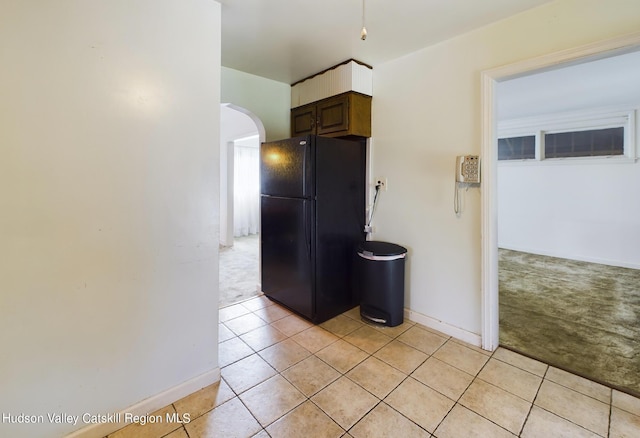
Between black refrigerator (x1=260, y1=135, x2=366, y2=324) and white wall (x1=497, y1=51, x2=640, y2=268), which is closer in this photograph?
black refrigerator (x1=260, y1=135, x2=366, y2=324)

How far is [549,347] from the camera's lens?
2.28m

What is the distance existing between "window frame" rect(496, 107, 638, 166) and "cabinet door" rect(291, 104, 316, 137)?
2.83 metres

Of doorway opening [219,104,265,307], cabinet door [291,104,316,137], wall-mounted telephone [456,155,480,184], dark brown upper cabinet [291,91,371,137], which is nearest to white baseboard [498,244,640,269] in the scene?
wall-mounted telephone [456,155,480,184]

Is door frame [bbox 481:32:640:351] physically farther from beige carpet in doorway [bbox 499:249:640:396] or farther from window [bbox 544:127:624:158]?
window [bbox 544:127:624:158]

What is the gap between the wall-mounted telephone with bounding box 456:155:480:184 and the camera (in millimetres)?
2195

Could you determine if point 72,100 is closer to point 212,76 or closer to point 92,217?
point 92,217

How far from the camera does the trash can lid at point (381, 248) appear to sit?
2.54 metres

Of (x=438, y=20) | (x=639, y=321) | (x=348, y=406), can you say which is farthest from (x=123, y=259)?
(x=639, y=321)

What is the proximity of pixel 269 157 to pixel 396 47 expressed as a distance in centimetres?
150

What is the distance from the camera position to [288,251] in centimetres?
287

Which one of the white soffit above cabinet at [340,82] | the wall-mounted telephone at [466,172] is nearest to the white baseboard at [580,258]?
the wall-mounted telephone at [466,172]

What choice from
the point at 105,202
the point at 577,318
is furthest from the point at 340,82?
the point at 577,318

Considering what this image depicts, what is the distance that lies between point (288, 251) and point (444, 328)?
155 cm

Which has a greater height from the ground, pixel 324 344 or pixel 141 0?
pixel 141 0
